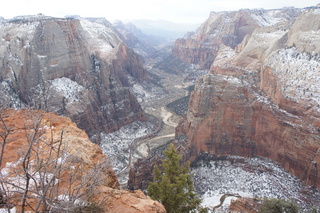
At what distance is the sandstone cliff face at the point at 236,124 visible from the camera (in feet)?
107

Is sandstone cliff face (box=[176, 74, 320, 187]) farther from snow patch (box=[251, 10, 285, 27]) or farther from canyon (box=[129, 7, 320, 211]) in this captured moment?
snow patch (box=[251, 10, 285, 27])

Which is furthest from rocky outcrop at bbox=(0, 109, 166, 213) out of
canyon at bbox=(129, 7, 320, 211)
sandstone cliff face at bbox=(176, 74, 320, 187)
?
sandstone cliff face at bbox=(176, 74, 320, 187)

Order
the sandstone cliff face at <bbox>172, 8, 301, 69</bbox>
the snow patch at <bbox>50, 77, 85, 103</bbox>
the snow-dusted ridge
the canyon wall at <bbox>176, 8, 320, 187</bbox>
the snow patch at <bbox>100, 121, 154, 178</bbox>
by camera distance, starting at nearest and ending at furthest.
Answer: the snow-dusted ridge
the canyon wall at <bbox>176, 8, 320, 187</bbox>
the snow patch at <bbox>100, 121, 154, 178</bbox>
the snow patch at <bbox>50, 77, 85, 103</bbox>
the sandstone cliff face at <bbox>172, 8, 301, 69</bbox>

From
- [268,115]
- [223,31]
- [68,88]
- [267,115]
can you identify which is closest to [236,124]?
[267,115]

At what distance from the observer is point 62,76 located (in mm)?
47781

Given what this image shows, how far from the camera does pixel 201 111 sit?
121ft

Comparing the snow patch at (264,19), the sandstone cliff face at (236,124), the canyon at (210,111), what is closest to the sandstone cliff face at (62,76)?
the canyon at (210,111)

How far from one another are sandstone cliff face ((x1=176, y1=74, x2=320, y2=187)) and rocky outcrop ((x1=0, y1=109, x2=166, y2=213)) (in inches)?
950

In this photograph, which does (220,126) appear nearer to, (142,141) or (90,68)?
(142,141)

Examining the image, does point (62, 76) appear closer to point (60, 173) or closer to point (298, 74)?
point (298, 74)

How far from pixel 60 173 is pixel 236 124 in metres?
30.8

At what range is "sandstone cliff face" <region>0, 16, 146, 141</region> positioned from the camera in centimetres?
4328

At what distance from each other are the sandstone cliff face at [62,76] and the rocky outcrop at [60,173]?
2825 centimetres

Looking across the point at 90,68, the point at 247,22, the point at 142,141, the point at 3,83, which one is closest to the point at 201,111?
the point at 142,141
